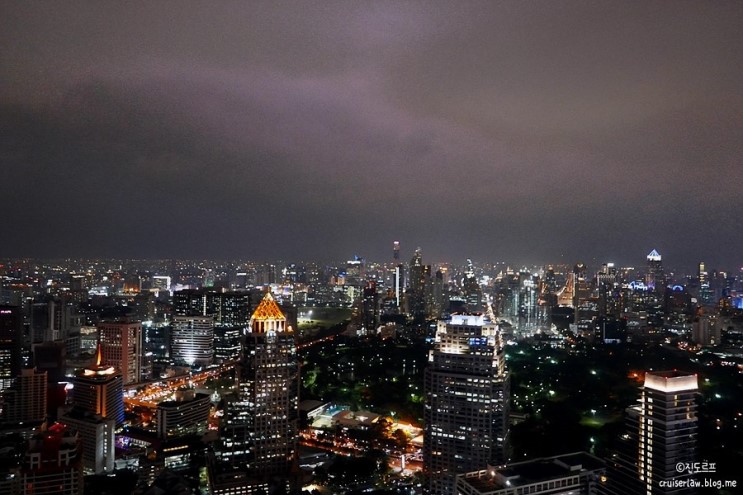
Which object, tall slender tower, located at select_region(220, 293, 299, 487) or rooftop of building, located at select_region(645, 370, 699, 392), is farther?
tall slender tower, located at select_region(220, 293, 299, 487)

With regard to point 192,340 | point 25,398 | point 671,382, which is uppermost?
point 671,382

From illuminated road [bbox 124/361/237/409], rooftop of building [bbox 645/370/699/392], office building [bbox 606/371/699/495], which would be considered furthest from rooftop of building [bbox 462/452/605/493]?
illuminated road [bbox 124/361/237/409]

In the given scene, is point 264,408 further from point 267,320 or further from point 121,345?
point 121,345

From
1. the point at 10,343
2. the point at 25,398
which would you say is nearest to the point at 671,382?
the point at 25,398

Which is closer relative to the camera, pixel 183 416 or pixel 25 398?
pixel 183 416

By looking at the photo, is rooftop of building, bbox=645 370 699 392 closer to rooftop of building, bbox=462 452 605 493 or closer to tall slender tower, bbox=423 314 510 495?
rooftop of building, bbox=462 452 605 493

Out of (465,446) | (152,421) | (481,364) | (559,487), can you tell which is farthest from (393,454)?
(152,421)
